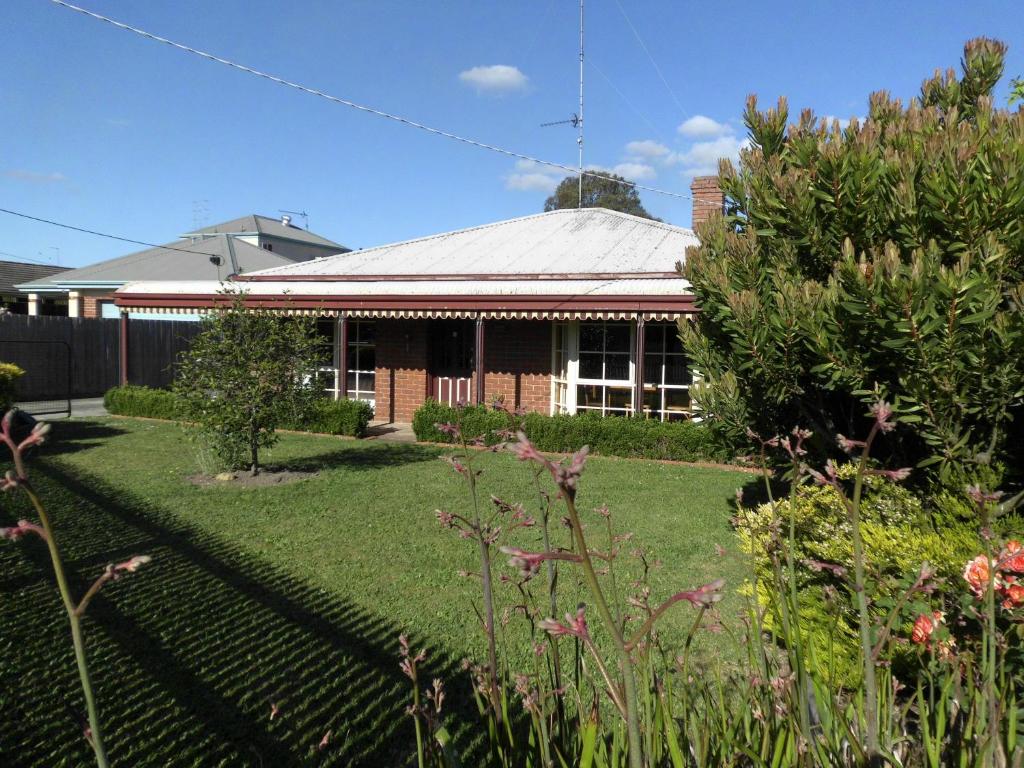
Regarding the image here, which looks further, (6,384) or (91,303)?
(91,303)

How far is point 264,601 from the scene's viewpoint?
577 centimetres

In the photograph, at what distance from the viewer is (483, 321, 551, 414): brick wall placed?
1631cm

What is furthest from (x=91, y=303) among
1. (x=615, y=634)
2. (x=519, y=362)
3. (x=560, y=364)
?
(x=615, y=634)

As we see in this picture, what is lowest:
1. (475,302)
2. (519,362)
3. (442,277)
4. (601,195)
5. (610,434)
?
(610,434)

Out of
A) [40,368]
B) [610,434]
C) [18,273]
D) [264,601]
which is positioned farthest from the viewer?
[18,273]

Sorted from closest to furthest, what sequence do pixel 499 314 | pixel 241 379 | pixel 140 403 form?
pixel 241 379 → pixel 499 314 → pixel 140 403

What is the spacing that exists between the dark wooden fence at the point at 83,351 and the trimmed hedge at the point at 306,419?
4.12m

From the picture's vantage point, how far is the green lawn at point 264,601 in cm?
394

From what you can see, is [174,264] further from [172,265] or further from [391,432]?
[391,432]

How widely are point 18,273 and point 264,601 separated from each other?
3701 cm

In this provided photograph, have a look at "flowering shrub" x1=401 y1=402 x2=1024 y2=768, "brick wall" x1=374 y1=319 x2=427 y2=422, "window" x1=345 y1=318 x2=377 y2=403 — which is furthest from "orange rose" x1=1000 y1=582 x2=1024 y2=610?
"window" x1=345 y1=318 x2=377 y2=403

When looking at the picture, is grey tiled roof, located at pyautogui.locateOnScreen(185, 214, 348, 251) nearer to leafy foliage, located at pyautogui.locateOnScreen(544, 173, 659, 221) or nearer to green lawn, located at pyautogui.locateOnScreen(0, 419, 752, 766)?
leafy foliage, located at pyautogui.locateOnScreen(544, 173, 659, 221)

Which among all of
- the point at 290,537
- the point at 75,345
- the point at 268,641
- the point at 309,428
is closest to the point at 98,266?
the point at 75,345

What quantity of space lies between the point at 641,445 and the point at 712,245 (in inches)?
271
